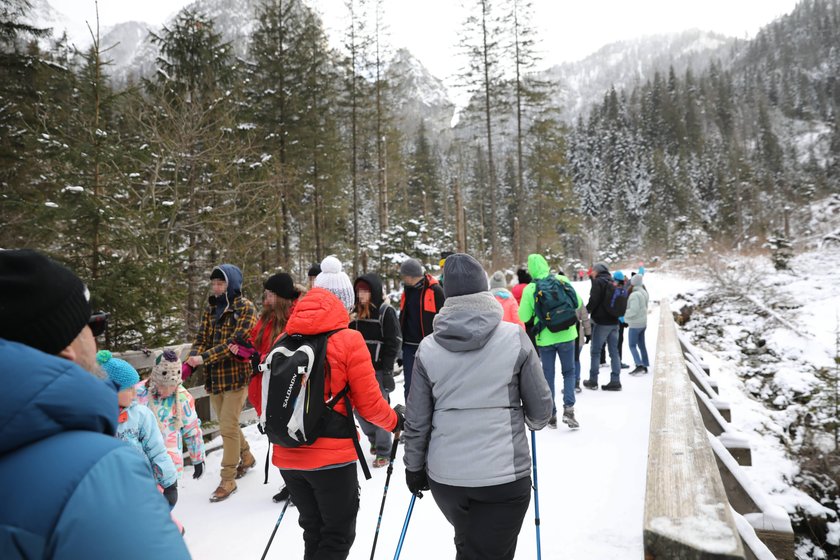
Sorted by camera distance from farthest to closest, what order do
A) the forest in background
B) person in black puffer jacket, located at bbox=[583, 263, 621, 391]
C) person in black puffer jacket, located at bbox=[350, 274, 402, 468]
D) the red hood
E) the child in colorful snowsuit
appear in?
person in black puffer jacket, located at bbox=[583, 263, 621, 391]
the forest in background
person in black puffer jacket, located at bbox=[350, 274, 402, 468]
the child in colorful snowsuit
the red hood

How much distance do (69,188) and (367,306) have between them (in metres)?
4.77

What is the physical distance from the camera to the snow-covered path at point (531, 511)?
3.62 metres

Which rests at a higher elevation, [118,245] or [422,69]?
[422,69]

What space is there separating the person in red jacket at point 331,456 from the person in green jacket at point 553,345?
365 centimetres

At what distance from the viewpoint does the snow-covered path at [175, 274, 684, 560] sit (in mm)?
3621

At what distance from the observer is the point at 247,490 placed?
480 centimetres

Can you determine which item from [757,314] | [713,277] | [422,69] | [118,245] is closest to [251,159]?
[118,245]

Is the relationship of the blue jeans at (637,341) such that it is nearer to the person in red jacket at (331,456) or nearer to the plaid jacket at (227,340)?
the plaid jacket at (227,340)

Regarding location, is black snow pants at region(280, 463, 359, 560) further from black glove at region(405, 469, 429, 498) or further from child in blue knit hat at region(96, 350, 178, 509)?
child in blue knit hat at region(96, 350, 178, 509)

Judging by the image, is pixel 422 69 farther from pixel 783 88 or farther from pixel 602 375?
pixel 602 375

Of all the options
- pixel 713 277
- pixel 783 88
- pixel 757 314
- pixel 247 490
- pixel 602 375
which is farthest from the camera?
pixel 783 88

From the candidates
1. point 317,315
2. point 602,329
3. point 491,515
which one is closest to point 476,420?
point 491,515

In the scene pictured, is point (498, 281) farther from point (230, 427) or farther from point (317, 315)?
point (317, 315)

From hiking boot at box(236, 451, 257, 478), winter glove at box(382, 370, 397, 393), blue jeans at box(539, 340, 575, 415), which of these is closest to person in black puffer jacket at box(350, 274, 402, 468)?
winter glove at box(382, 370, 397, 393)
